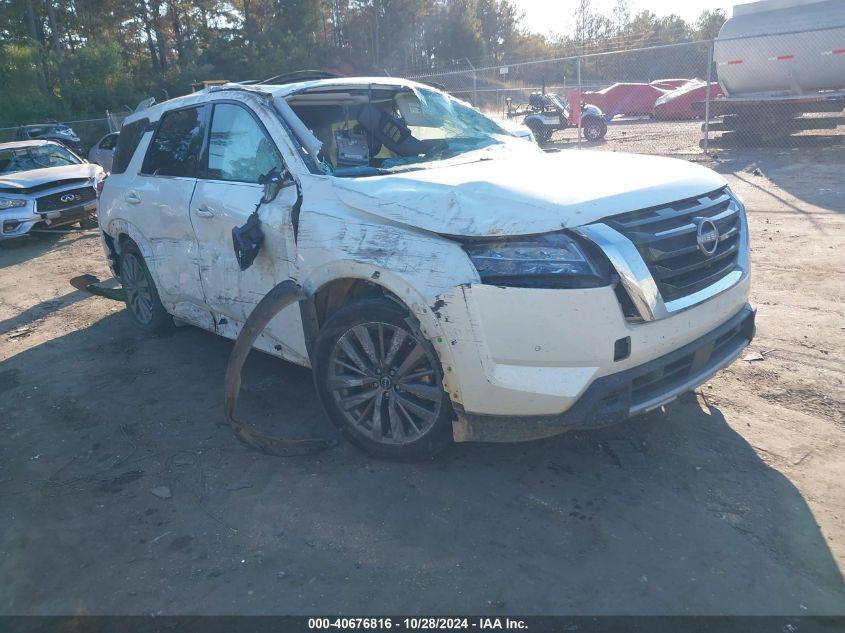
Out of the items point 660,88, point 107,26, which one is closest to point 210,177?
point 660,88

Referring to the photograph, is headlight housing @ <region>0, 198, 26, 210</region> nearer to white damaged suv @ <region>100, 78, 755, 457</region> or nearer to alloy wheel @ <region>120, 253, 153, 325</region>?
alloy wheel @ <region>120, 253, 153, 325</region>

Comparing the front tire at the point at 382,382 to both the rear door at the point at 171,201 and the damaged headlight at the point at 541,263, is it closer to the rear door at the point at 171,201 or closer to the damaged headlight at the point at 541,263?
the damaged headlight at the point at 541,263

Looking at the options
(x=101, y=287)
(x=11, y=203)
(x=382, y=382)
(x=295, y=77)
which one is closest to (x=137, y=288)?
(x=101, y=287)

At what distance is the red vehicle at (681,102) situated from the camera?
22.5 metres

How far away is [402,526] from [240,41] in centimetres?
4720

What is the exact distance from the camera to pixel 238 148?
4.36 m

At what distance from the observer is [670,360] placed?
3.10 m

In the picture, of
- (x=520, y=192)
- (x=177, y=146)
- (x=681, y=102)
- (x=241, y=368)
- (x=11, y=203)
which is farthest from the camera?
(x=681, y=102)

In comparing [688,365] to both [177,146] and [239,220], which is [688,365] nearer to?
[239,220]

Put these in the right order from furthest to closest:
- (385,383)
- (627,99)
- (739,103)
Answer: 1. (627,99)
2. (739,103)
3. (385,383)

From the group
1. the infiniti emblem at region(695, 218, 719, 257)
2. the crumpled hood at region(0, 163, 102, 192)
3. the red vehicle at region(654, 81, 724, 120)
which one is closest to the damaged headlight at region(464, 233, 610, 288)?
the infiniti emblem at region(695, 218, 719, 257)

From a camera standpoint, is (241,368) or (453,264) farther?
(241,368)

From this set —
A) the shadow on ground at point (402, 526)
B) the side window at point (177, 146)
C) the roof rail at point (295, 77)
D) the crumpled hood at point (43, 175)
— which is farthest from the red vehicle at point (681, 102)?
the shadow on ground at point (402, 526)

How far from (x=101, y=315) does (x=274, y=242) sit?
3.87 m
